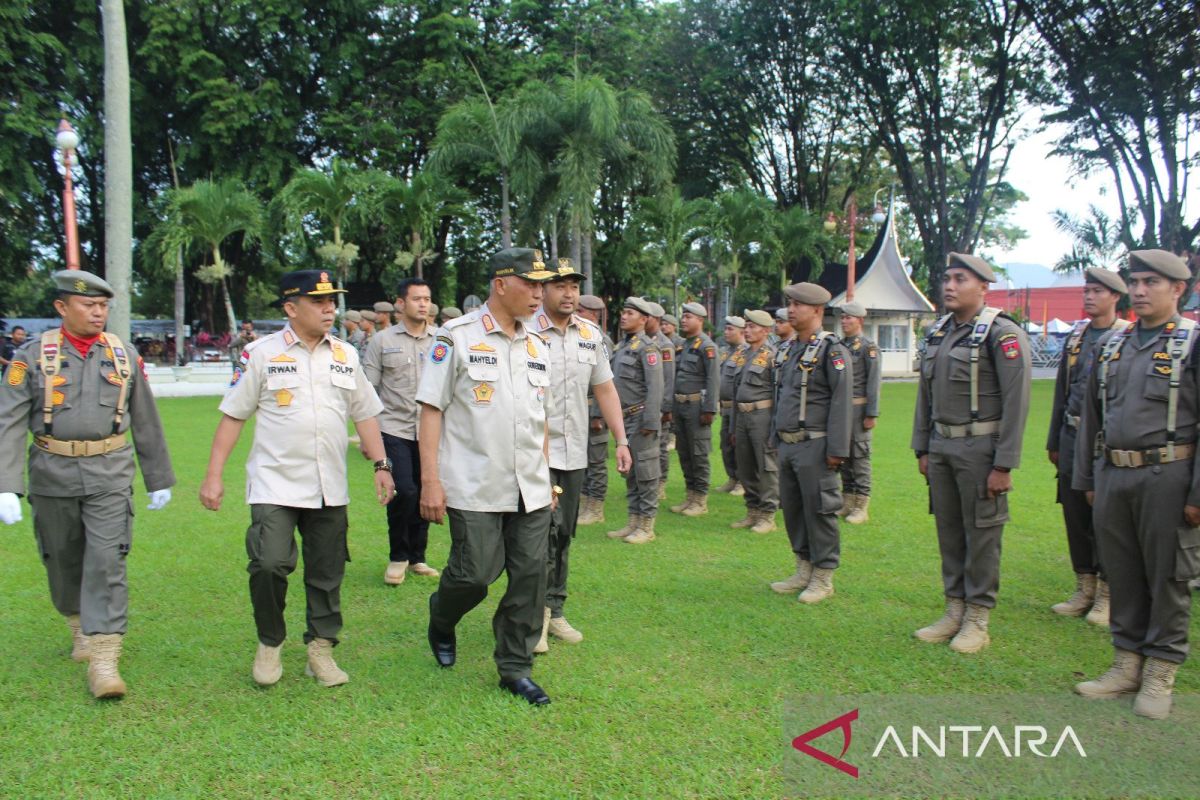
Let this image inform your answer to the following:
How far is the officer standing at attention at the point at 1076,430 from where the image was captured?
5.44 metres

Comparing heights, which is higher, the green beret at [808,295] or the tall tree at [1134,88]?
the tall tree at [1134,88]

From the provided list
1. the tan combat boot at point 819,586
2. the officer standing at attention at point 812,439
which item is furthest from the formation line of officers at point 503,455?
the tan combat boot at point 819,586

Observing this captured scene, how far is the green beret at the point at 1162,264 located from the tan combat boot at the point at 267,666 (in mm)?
4578

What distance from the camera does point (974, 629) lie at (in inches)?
190

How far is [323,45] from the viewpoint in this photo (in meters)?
30.2

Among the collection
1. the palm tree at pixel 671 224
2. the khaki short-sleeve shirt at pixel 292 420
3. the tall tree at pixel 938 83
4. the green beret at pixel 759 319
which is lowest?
the khaki short-sleeve shirt at pixel 292 420

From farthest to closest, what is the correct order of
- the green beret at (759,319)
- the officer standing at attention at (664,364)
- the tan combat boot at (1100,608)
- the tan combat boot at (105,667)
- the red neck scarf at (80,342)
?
the officer standing at attention at (664,364) → the green beret at (759,319) → the tan combat boot at (1100,608) → the red neck scarf at (80,342) → the tan combat boot at (105,667)

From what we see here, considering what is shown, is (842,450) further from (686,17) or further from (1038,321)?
(1038,321)

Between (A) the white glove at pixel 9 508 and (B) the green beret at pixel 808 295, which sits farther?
(B) the green beret at pixel 808 295

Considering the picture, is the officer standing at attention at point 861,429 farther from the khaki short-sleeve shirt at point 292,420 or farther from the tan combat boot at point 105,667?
the tan combat boot at point 105,667

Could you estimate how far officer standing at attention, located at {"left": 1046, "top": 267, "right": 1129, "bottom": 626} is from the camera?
5441 millimetres

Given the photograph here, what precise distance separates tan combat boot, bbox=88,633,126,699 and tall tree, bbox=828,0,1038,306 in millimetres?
24293

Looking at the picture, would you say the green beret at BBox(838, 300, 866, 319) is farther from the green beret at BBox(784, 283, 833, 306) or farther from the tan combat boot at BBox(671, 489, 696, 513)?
the green beret at BBox(784, 283, 833, 306)

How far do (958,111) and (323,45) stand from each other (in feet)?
70.0
